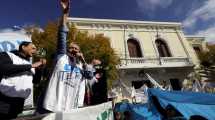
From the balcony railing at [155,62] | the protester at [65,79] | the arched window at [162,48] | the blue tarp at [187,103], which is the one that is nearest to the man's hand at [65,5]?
the protester at [65,79]

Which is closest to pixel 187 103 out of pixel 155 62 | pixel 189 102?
pixel 189 102

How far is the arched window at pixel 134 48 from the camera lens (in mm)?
20156

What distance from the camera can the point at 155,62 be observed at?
→ 64.5ft

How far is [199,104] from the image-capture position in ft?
22.4

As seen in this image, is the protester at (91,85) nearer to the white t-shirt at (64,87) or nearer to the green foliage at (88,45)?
the white t-shirt at (64,87)

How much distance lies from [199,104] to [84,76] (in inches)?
170

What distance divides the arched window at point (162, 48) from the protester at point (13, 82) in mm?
18869

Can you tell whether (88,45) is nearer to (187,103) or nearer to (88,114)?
(187,103)

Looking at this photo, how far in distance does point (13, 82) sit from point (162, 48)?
19232 mm

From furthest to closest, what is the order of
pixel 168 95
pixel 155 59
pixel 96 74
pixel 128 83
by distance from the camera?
1. pixel 155 59
2. pixel 128 83
3. pixel 168 95
4. pixel 96 74

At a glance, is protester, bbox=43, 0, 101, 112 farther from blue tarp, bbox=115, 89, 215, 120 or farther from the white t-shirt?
blue tarp, bbox=115, 89, 215, 120

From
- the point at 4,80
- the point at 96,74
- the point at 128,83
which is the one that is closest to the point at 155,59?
the point at 128,83

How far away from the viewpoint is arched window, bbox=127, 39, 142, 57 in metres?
20.2

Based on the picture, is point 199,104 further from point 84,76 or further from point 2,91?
point 2,91
